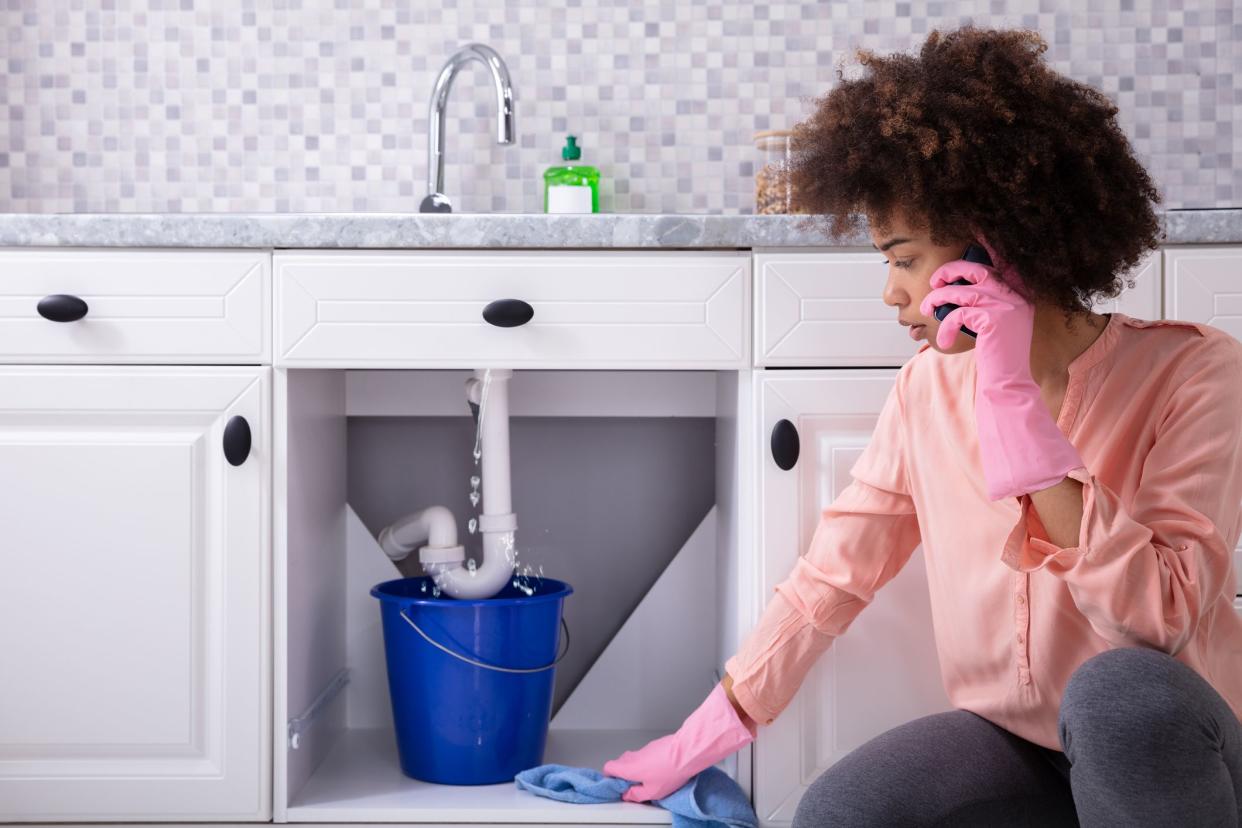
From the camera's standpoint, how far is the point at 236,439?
1.40 meters

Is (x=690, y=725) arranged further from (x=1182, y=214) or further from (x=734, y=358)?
(x=1182, y=214)

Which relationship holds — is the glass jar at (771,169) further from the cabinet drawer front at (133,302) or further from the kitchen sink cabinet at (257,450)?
the cabinet drawer front at (133,302)

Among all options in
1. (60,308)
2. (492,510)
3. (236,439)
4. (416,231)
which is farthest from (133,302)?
(492,510)

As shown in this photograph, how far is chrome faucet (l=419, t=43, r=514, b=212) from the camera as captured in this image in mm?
1799

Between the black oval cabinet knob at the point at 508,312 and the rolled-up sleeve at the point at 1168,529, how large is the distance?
66cm

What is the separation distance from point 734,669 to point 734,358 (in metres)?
0.39

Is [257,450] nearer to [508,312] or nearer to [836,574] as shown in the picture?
[508,312]

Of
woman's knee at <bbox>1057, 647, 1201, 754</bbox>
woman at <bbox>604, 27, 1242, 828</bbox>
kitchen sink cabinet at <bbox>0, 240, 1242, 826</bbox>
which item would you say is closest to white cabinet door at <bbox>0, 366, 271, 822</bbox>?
kitchen sink cabinet at <bbox>0, 240, 1242, 826</bbox>

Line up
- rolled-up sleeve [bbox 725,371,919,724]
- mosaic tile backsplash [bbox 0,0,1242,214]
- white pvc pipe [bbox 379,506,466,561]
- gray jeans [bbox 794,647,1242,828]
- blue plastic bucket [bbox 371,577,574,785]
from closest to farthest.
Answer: gray jeans [bbox 794,647,1242,828]
rolled-up sleeve [bbox 725,371,919,724]
blue plastic bucket [bbox 371,577,574,785]
white pvc pipe [bbox 379,506,466,561]
mosaic tile backsplash [bbox 0,0,1242,214]

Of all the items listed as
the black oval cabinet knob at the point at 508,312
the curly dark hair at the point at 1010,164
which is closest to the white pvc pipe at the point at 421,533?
the black oval cabinet knob at the point at 508,312

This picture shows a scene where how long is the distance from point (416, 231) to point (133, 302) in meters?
0.37

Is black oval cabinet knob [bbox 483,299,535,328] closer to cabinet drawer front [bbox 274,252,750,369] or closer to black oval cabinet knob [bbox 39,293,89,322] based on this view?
cabinet drawer front [bbox 274,252,750,369]

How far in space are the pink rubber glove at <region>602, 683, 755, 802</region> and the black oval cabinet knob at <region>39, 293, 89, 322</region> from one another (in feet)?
3.00

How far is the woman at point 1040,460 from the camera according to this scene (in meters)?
0.91
